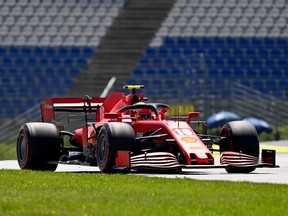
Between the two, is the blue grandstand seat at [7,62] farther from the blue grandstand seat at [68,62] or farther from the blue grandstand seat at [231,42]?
the blue grandstand seat at [231,42]

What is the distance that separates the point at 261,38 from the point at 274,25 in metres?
0.88

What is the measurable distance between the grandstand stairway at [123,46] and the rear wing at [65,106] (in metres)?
17.3

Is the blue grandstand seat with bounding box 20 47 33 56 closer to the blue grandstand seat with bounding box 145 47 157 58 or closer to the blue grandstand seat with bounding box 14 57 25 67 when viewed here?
the blue grandstand seat with bounding box 14 57 25 67

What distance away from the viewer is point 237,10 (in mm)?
37906

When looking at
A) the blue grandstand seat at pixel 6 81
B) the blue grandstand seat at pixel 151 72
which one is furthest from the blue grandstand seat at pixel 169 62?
the blue grandstand seat at pixel 6 81

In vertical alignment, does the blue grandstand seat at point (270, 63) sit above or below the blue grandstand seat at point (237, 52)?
below

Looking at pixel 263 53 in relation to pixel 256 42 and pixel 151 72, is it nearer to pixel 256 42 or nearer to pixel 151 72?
pixel 256 42

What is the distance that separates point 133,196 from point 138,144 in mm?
5042

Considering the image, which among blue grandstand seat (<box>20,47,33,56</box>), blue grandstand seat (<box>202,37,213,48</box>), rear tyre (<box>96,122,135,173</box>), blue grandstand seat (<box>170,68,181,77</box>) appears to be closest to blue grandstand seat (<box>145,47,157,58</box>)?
blue grandstand seat (<box>170,68,181,77</box>)

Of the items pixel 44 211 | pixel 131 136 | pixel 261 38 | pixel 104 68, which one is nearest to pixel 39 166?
pixel 131 136

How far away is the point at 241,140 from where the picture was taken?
1520 cm

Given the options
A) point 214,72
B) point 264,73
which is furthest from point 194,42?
point 264,73

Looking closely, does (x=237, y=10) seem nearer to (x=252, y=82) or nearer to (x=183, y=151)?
(x=252, y=82)

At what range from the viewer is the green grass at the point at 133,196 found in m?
8.60
